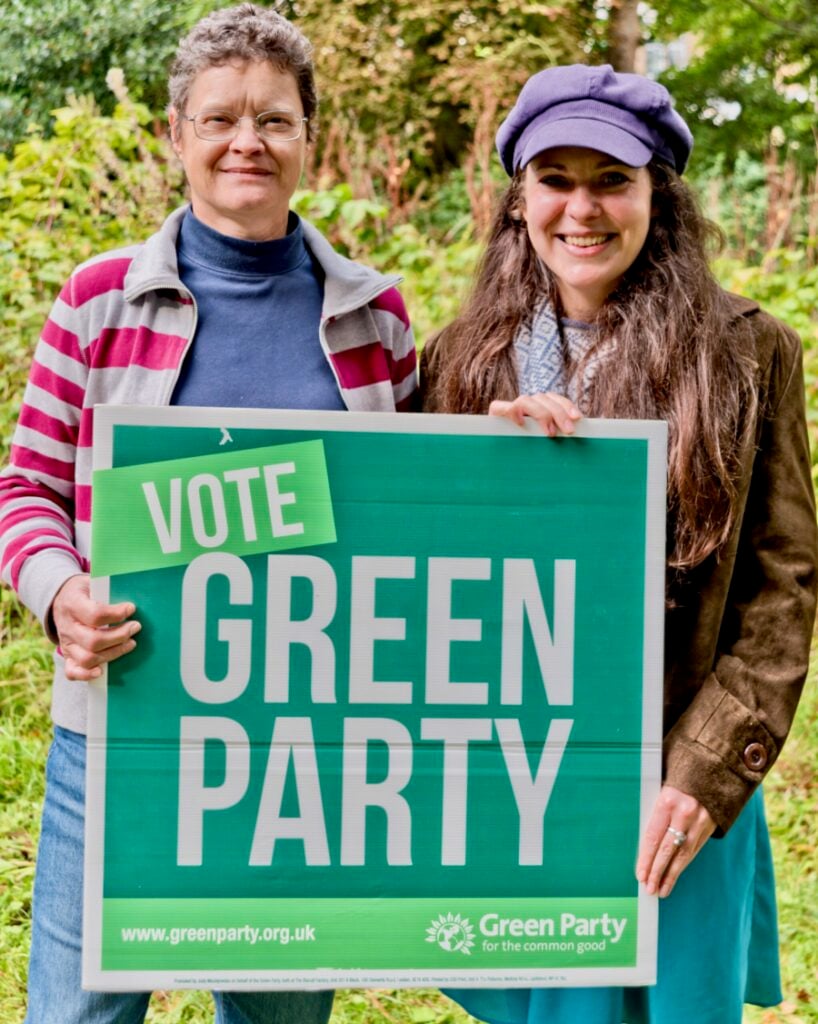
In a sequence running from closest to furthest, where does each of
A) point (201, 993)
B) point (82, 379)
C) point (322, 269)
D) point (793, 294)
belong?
point (82, 379) → point (322, 269) → point (201, 993) → point (793, 294)

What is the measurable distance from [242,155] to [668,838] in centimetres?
123

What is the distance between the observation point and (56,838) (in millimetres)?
2057

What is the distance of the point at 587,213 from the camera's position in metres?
1.97

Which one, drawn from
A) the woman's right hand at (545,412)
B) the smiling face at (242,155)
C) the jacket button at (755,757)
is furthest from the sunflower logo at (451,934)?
the smiling face at (242,155)

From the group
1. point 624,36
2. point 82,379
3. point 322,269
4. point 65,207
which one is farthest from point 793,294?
point 624,36

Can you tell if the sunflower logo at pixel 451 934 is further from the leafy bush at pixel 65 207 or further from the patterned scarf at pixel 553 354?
the leafy bush at pixel 65 207

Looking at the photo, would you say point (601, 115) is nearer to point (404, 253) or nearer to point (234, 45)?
point (234, 45)

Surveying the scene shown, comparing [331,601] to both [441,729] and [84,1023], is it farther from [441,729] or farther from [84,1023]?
[84,1023]

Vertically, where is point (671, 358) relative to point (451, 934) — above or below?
above

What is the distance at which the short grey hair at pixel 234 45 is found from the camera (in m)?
2.07

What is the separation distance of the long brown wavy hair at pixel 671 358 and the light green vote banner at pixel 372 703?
101mm

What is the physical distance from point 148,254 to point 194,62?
321 millimetres

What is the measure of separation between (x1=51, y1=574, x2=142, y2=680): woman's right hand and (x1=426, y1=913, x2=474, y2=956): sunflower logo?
1.93 ft

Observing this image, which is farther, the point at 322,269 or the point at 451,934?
the point at 322,269
